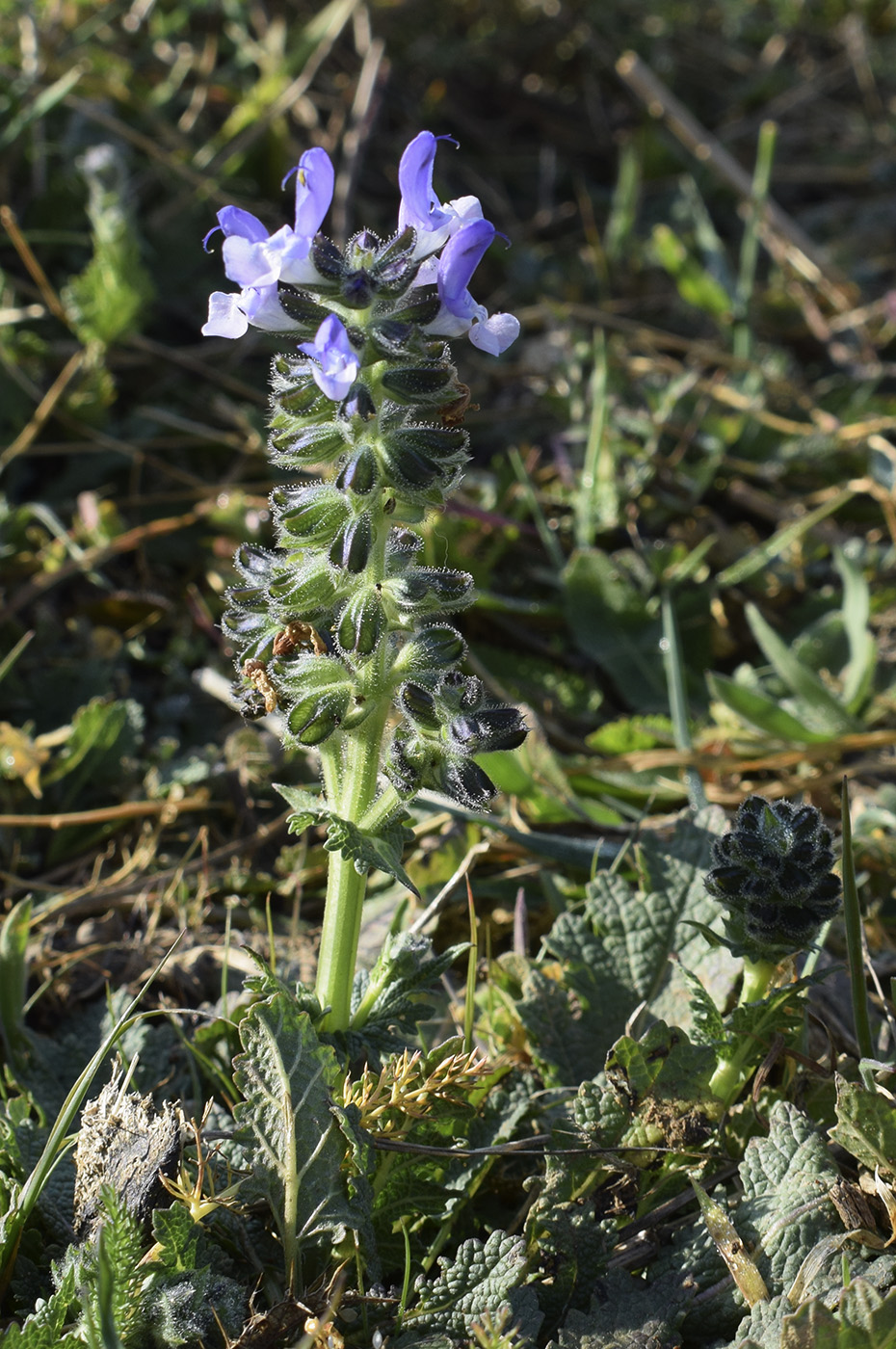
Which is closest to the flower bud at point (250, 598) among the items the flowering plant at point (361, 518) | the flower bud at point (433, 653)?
the flowering plant at point (361, 518)

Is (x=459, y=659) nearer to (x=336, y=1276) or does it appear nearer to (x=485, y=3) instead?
(x=336, y=1276)

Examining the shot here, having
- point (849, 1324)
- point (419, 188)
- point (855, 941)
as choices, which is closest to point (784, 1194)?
point (849, 1324)

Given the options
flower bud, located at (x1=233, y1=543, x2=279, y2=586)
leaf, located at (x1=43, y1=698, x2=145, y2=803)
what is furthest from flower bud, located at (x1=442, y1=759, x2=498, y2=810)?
leaf, located at (x1=43, y1=698, x2=145, y2=803)

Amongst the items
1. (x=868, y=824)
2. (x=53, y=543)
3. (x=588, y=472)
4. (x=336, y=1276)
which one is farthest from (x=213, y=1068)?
(x=588, y=472)

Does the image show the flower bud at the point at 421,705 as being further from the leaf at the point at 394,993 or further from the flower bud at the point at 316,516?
the leaf at the point at 394,993

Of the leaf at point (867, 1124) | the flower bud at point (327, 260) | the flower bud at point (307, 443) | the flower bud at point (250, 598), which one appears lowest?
the leaf at point (867, 1124)

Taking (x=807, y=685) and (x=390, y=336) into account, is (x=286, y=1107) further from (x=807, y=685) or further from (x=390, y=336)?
(x=807, y=685)
